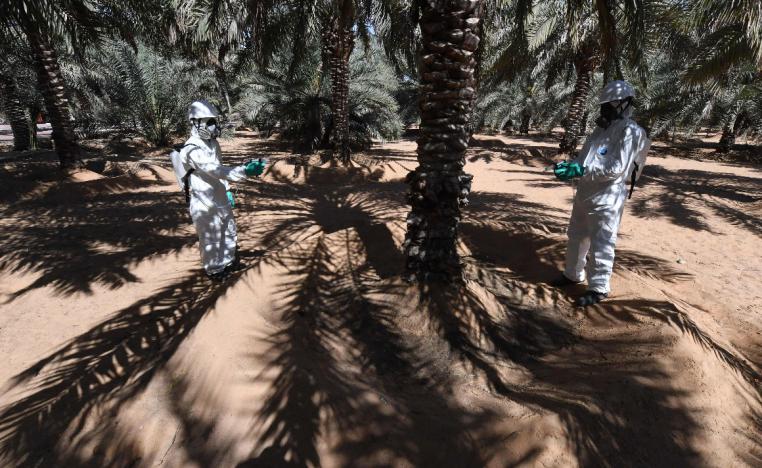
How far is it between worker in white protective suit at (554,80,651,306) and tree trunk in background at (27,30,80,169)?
33.2ft

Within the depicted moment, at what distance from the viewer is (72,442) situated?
2268mm

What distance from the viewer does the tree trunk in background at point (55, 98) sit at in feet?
27.6

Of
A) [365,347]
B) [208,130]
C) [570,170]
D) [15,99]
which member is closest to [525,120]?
[15,99]

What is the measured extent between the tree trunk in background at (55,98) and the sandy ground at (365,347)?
2507 mm

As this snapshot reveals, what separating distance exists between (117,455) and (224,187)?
277 cm

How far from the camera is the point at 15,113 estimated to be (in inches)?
554

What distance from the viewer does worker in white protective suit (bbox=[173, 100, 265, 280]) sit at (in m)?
4.00

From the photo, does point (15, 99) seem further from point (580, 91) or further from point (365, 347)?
point (580, 91)

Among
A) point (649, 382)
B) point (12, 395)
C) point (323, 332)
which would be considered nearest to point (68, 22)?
point (12, 395)

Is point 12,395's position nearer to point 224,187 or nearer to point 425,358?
point 224,187

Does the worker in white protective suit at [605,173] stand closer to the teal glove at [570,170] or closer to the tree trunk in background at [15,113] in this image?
the teal glove at [570,170]

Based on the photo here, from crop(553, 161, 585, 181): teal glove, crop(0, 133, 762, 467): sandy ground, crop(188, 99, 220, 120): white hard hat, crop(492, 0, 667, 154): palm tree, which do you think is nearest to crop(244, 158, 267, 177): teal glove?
crop(188, 99, 220, 120): white hard hat

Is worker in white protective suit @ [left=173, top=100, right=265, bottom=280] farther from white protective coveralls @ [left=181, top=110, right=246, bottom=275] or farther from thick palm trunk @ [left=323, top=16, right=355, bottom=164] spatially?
thick palm trunk @ [left=323, top=16, right=355, bottom=164]

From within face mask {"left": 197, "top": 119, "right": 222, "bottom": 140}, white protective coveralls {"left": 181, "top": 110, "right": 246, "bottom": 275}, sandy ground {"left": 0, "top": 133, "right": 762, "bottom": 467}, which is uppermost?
face mask {"left": 197, "top": 119, "right": 222, "bottom": 140}
